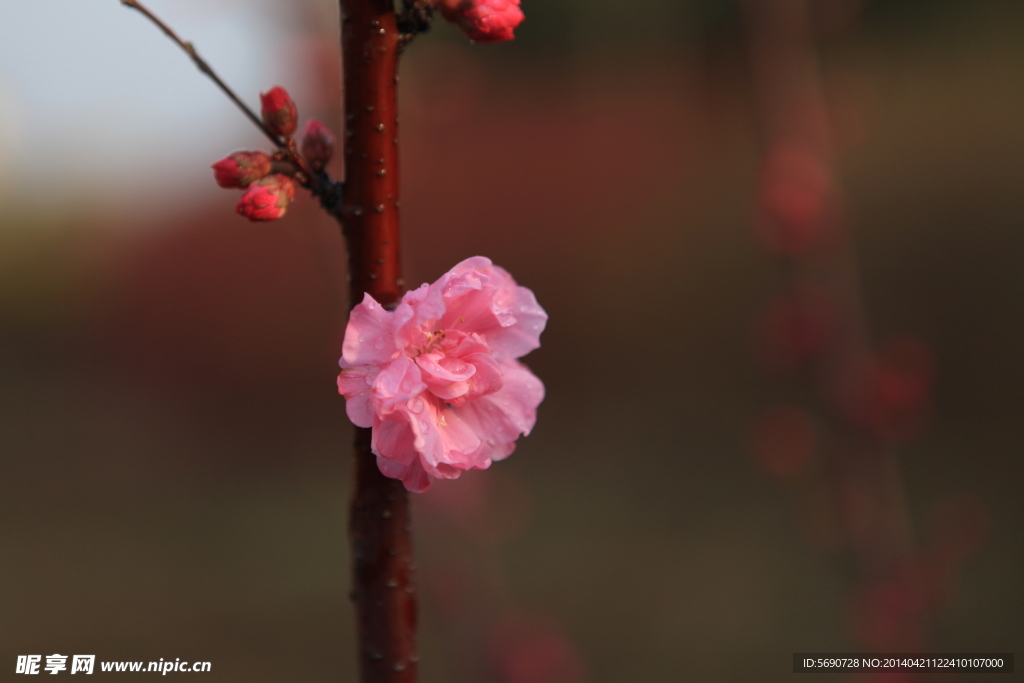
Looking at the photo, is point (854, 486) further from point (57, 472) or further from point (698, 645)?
point (57, 472)

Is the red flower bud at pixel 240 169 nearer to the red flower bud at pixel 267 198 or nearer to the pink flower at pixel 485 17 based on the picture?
the red flower bud at pixel 267 198

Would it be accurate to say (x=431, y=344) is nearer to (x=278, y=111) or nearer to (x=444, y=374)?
(x=444, y=374)

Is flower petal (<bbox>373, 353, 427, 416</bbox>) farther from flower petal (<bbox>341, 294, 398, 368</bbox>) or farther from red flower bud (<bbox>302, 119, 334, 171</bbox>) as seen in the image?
red flower bud (<bbox>302, 119, 334, 171</bbox>)

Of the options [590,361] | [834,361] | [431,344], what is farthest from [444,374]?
[590,361]

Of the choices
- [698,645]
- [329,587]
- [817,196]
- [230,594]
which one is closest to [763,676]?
[698,645]

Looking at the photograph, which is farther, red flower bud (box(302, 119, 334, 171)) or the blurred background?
the blurred background

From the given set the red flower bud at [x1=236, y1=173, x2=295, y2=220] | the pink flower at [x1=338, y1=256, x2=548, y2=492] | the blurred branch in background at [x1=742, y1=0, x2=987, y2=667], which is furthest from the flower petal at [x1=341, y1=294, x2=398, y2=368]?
the blurred branch in background at [x1=742, y1=0, x2=987, y2=667]
